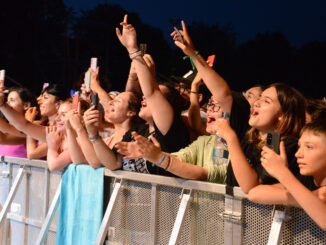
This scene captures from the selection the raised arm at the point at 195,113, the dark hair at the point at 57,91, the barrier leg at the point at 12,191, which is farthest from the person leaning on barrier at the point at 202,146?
the dark hair at the point at 57,91

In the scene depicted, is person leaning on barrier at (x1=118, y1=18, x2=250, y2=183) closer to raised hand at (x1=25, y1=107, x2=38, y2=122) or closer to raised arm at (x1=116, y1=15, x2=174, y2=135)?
raised arm at (x1=116, y1=15, x2=174, y2=135)

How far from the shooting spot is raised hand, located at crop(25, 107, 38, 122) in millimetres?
5301

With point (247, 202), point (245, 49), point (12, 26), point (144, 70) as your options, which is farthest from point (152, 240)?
point (12, 26)

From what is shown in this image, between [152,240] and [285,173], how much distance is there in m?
1.18

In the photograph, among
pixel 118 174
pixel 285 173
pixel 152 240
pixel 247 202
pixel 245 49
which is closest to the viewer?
pixel 285 173

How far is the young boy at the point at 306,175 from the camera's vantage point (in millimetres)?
2075

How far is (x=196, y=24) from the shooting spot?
1556 centimetres

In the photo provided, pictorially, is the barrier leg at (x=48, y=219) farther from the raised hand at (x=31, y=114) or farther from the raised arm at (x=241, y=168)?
the raised arm at (x=241, y=168)

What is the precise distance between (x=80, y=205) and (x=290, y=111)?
68.9 inches

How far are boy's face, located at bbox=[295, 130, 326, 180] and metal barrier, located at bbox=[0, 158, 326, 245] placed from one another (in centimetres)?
21

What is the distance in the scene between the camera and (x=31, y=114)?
5.35 meters

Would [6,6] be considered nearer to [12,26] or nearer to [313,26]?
[12,26]

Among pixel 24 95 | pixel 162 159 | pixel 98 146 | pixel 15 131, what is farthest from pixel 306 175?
pixel 24 95

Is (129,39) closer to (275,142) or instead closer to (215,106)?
(215,106)
